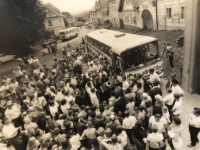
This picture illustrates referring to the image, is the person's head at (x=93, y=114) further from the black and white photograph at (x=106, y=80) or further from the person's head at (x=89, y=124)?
the person's head at (x=89, y=124)

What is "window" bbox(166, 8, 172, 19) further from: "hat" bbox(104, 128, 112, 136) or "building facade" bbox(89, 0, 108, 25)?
"hat" bbox(104, 128, 112, 136)

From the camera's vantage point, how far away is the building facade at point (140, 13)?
8.22m

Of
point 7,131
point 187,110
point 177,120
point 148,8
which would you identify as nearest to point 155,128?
point 177,120

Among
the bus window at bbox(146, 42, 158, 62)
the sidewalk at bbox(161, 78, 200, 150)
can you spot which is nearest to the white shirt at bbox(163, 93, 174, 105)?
the sidewalk at bbox(161, 78, 200, 150)

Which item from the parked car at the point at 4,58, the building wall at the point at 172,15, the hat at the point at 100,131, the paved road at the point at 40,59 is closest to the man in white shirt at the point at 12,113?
the parked car at the point at 4,58

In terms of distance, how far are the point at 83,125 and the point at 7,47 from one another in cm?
479

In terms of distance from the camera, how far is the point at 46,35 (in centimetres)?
912

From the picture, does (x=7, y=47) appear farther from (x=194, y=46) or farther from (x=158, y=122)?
(x=194, y=46)

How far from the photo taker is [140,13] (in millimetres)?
8836

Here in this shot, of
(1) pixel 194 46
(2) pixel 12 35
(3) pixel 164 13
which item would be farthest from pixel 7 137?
(3) pixel 164 13

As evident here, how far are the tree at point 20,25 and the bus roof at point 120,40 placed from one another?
3225mm

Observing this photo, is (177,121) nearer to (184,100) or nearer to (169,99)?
(169,99)

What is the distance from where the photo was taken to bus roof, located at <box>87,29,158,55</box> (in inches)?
291

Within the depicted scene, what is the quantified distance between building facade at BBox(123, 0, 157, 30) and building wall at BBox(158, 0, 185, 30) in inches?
13.8
